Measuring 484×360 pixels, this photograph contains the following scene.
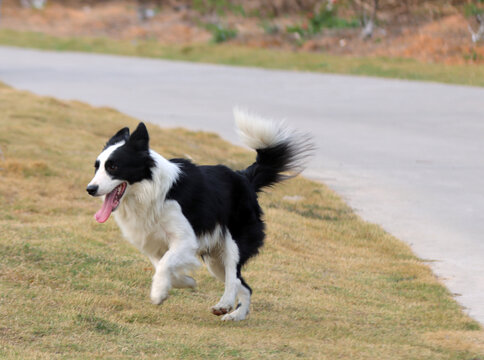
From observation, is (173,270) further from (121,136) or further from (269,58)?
(269,58)

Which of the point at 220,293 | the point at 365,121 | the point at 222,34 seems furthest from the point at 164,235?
the point at 222,34

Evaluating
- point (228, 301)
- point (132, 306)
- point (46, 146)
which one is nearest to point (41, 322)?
point (132, 306)

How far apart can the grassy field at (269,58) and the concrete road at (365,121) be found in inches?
36.8

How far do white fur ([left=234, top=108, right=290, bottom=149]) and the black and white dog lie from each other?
1.41ft

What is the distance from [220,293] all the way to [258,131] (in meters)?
1.36

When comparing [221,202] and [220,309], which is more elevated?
[221,202]

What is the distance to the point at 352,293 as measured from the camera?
25.1ft

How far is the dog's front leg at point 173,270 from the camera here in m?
6.00

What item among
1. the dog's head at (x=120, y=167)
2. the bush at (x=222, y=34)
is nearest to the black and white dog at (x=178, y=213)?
the dog's head at (x=120, y=167)

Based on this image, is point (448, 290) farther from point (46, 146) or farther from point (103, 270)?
point (46, 146)

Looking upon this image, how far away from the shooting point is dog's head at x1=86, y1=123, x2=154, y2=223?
6055 mm

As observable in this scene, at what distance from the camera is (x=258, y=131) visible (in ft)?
23.7

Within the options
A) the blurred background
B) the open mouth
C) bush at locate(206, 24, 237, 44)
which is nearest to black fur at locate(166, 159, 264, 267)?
the open mouth

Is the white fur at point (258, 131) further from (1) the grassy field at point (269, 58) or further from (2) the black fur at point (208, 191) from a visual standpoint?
(1) the grassy field at point (269, 58)
